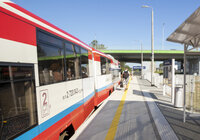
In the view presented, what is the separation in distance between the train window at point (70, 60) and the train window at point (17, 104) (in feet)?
5.48

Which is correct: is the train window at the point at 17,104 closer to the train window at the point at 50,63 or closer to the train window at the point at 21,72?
the train window at the point at 21,72

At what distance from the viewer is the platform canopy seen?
3.93 meters

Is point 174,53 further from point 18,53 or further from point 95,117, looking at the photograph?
point 18,53

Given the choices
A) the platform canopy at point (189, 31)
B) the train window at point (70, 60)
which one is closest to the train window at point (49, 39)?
the train window at point (70, 60)

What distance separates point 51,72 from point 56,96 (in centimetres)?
59

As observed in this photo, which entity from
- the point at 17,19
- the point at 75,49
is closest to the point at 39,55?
the point at 17,19

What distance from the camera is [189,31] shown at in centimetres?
479

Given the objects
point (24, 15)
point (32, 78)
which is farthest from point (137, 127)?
point (24, 15)

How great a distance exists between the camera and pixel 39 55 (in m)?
2.96

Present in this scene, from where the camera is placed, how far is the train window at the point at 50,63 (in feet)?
9.89

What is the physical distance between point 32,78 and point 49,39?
3.75 ft

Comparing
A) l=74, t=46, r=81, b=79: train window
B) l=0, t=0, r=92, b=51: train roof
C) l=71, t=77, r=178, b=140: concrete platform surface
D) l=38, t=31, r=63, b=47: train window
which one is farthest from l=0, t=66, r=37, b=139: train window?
l=74, t=46, r=81, b=79: train window

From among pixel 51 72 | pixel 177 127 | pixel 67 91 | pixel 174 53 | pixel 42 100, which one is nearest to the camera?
pixel 42 100

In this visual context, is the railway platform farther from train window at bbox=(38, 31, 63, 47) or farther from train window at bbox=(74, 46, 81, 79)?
train window at bbox=(38, 31, 63, 47)
